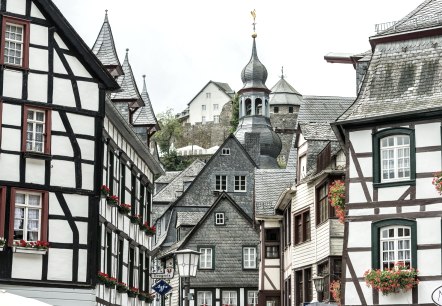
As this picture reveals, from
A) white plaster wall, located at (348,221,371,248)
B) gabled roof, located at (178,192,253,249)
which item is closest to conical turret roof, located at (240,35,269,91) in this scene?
gabled roof, located at (178,192,253,249)

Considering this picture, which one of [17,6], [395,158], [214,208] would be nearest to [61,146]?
[17,6]

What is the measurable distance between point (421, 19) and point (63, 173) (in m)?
11.7

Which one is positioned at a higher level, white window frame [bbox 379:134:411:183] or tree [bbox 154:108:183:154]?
tree [bbox 154:108:183:154]

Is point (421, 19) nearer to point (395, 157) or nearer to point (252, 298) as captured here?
point (395, 157)

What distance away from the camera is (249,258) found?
7200 centimetres

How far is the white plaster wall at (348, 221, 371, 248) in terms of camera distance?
36.0 m

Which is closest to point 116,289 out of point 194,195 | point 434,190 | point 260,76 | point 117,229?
point 117,229

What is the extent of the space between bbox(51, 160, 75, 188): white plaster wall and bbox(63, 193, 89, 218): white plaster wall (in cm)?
33

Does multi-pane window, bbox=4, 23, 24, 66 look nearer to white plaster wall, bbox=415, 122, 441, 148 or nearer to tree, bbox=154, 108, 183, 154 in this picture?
white plaster wall, bbox=415, 122, 441, 148

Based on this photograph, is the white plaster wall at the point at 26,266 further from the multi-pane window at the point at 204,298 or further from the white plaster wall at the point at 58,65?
the multi-pane window at the point at 204,298

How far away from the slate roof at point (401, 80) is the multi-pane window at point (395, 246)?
10.9ft

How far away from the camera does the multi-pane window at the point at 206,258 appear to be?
71.8m

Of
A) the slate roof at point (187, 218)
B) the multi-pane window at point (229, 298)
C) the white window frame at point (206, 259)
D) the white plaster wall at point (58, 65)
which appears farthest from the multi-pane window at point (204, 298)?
the white plaster wall at point (58, 65)

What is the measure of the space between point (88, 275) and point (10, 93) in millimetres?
5624
